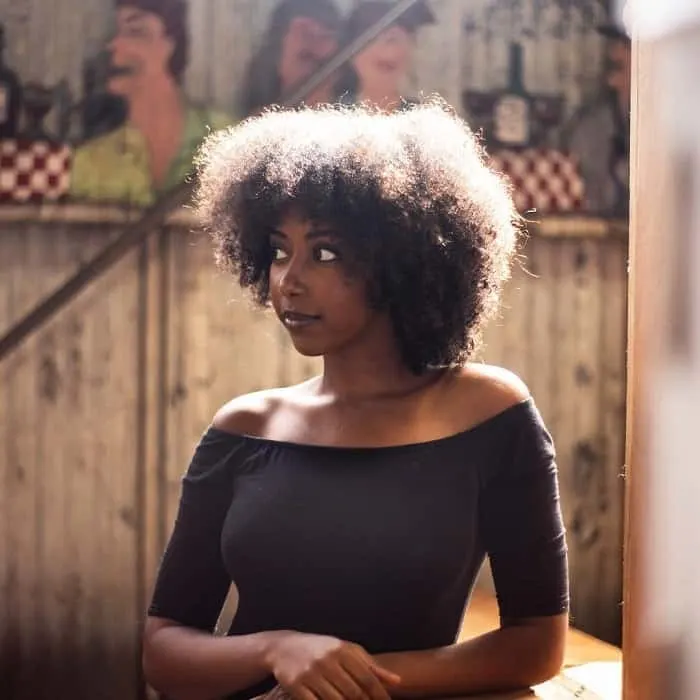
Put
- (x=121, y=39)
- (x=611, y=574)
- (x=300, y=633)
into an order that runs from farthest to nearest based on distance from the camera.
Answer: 1. (x=611, y=574)
2. (x=121, y=39)
3. (x=300, y=633)

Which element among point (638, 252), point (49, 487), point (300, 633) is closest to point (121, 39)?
point (49, 487)

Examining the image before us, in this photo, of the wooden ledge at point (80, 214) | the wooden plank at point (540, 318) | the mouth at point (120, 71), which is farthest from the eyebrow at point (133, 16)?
the wooden plank at point (540, 318)

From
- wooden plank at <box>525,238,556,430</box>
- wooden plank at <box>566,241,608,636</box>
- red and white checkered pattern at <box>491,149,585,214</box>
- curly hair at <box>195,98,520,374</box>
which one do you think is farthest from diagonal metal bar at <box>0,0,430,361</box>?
curly hair at <box>195,98,520,374</box>

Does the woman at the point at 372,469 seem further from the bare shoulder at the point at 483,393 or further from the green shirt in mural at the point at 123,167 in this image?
the green shirt in mural at the point at 123,167

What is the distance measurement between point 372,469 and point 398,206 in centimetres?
27

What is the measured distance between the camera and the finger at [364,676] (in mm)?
985

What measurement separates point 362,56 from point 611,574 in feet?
5.17

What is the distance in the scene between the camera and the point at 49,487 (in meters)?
2.53

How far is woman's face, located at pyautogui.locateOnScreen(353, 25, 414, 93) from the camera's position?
266 cm

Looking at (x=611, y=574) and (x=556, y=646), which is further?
(x=611, y=574)

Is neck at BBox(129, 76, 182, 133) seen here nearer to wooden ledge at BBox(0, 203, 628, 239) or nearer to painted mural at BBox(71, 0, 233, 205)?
painted mural at BBox(71, 0, 233, 205)

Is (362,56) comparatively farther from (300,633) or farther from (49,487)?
(300,633)

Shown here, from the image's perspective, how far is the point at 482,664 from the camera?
1048 mm

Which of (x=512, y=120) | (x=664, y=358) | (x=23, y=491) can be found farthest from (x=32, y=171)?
(x=664, y=358)
